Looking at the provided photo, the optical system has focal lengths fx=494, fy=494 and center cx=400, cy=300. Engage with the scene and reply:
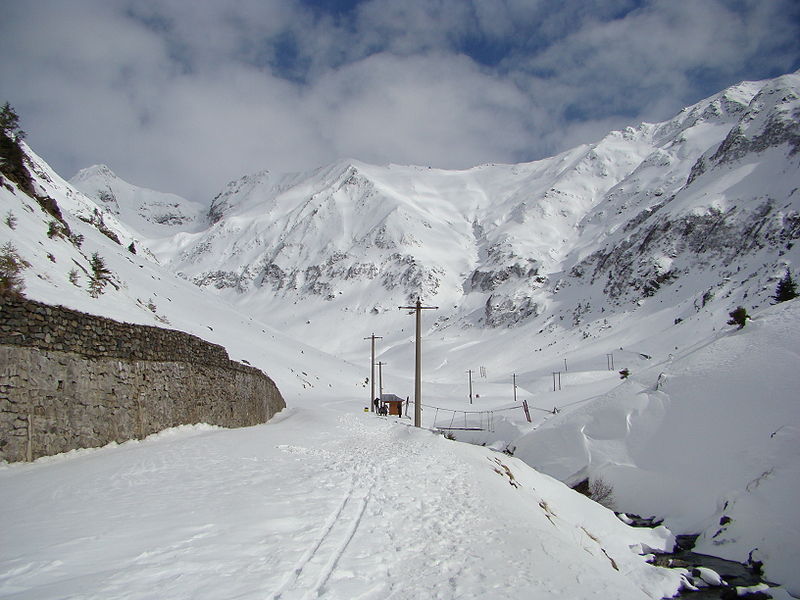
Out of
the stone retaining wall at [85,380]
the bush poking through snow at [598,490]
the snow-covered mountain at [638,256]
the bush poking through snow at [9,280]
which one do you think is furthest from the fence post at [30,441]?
the snow-covered mountain at [638,256]

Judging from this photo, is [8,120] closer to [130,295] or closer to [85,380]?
[130,295]

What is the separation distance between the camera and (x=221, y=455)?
11.3 metres

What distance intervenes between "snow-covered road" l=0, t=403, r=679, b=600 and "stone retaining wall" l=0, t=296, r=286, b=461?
0.56 m

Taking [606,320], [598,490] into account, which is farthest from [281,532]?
[606,320]

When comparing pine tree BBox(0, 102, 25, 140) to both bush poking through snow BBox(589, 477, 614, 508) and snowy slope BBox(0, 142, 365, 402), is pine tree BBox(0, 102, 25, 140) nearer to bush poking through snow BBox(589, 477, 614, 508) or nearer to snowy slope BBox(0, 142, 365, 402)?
snowy slope BBox(0, 142, 365, 402)

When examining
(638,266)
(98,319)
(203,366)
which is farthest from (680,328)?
(98,319)

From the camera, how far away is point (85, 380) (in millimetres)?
10477

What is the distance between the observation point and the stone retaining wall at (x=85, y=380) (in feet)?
29.2

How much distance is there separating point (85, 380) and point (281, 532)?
266 inches

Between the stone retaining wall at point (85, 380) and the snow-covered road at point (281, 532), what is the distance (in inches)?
21.9

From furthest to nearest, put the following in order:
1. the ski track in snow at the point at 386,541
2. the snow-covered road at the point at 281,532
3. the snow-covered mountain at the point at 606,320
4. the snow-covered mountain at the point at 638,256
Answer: the snow-covered mountain at the point at 638,256, the snow-covered mountain at the point at 606,320, the ski track in snow at the point at 386,541, the snow-covered road at the point at 281,532

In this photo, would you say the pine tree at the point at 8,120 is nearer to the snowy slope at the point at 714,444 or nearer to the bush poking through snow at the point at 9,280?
the bush poking through snow at the point at 9,280

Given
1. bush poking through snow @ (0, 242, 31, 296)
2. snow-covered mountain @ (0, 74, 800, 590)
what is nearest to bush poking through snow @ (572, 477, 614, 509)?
snow-covered mountain @ (0, 74, 800, 590)

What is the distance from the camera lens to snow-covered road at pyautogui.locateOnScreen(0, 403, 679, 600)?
15.7 ft
